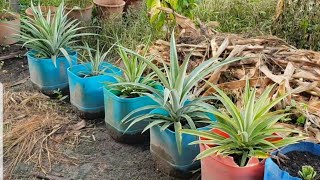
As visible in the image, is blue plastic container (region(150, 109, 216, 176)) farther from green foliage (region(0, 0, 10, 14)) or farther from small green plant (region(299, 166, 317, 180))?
green foliage (region(0, 0, 10, 14))

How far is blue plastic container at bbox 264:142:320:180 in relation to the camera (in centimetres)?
204

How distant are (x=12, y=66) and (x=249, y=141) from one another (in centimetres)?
313

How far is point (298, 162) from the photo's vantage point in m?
2.19

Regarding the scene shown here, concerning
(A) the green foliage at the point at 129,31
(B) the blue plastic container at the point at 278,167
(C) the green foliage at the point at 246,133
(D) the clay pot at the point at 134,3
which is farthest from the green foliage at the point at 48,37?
(B) the blue plastic container at the point at 278,167

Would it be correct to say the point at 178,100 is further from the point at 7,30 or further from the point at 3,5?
the point at 3,5

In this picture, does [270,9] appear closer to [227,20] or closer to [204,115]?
[227,20]

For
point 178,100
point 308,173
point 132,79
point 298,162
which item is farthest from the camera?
point 132,79

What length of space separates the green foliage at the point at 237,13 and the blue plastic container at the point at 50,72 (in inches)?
71.4

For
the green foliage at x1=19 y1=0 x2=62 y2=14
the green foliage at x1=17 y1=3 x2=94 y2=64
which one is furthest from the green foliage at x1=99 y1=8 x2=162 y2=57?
the green foliage at x1=17 y1=3 x2=94 y2=64

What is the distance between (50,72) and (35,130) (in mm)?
664

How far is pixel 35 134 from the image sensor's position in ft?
11.4

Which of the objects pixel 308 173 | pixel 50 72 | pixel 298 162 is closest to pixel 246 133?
pixel 298 162

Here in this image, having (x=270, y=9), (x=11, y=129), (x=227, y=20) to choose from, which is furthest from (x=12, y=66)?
(x=270, y=9)

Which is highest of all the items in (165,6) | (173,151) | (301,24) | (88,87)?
(165,6)
